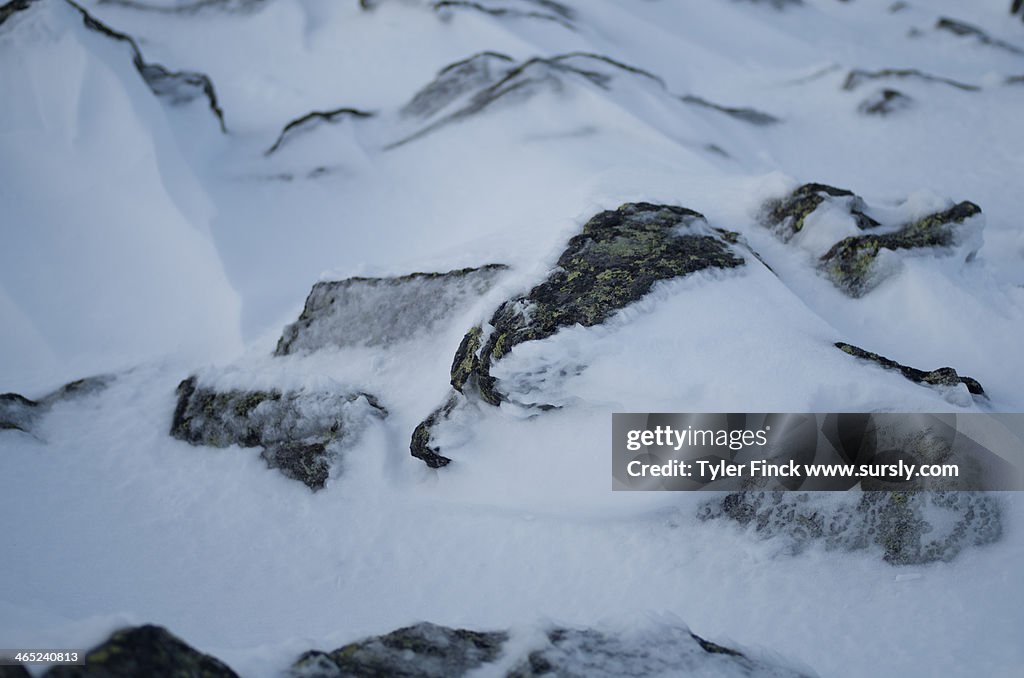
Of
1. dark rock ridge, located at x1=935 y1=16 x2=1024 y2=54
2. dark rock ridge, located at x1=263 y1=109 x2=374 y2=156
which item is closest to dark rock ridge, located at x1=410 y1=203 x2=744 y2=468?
dark rock ridge, located at x1=263 y1=109 x2=374 y2=156

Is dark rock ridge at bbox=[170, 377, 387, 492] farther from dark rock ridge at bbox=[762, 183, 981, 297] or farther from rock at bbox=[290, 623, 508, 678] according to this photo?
dark rock ridge at bbox=[762, 183, 981, 297]

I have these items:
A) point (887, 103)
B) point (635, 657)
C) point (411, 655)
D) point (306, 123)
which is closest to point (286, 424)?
point (411, 655)

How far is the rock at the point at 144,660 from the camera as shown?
256cm

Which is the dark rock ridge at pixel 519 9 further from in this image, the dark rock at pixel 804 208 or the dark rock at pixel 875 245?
the dark rock at pixel 875 245

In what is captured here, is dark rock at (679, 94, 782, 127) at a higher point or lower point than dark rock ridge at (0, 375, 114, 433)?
higher

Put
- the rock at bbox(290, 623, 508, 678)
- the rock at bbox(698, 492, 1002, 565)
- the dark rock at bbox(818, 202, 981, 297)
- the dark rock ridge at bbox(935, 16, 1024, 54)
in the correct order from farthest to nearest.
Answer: the dark rock ridge at bbox(935, 16, 1024, 54)
the dark rock at bbox(818, 202, 981, 297)
the rock at bbox(698, 492, 1002, 565)
the rock at bbox(290, 623, 508, 678)

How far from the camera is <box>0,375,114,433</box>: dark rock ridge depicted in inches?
257

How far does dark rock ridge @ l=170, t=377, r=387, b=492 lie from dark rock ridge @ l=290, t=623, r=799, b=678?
261cm

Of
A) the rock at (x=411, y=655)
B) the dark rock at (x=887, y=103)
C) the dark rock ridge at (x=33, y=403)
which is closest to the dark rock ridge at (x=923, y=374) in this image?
the rock at (x=411, y=655)

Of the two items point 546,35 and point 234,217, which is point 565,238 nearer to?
point 234,217

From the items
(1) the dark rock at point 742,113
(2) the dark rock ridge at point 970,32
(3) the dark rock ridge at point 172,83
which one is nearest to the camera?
(3) the dark rock ridge at point 172,83

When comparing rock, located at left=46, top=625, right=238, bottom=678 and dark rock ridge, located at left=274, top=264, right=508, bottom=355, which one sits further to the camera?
dark rock ridge, located at left=274, top=264, right=508, bottom=355

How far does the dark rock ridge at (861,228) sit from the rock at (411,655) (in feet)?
15.1

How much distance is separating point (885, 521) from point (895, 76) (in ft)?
37.3
